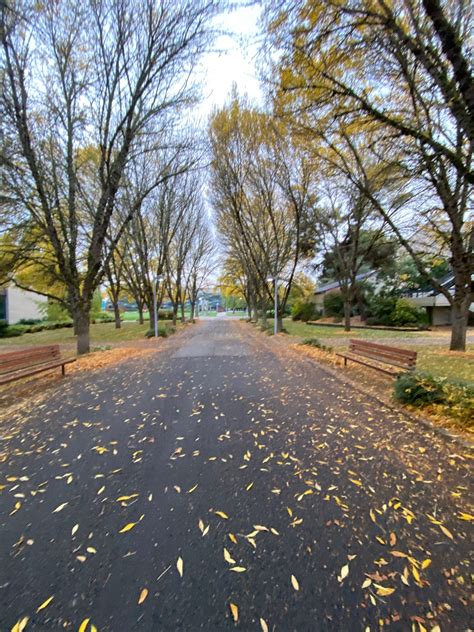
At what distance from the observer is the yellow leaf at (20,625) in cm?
166

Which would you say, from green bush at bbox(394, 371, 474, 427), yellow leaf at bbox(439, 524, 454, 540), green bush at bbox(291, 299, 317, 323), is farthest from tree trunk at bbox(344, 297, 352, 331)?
yellow leaf at bbox(439, 524, 454, 540)

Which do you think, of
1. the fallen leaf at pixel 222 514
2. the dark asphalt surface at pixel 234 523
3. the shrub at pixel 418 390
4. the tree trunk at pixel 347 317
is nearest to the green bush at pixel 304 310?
the tree trunk at pixel 347 317

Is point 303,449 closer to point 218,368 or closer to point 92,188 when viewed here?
point 218,368

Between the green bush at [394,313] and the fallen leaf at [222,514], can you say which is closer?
the fallen leaf at [222,514]

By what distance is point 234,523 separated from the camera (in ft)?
8.04

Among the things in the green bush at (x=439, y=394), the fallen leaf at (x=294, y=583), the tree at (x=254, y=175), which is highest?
the tree at (x=254, y=175)

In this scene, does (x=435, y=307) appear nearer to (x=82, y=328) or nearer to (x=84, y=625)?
(x=82, y=328)

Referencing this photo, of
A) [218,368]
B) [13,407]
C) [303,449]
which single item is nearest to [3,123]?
[13,407]

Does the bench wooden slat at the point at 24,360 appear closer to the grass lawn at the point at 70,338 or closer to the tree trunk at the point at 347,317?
the grass lawn at the point at 70,338

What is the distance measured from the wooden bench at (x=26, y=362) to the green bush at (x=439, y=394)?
21.7 ft

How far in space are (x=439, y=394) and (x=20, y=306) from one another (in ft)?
128

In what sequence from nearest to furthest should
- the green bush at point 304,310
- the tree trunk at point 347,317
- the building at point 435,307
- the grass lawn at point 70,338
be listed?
the grass lawn at point 70,338 → the tree trunk at point 347,317 → the building at point 435,307 → the green bush at point 304,310

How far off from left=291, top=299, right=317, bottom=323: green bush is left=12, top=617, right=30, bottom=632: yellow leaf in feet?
115

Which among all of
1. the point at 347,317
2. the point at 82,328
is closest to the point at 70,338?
the point at 82,328
